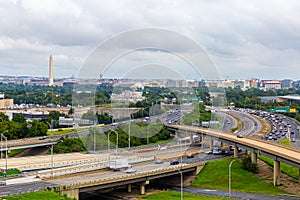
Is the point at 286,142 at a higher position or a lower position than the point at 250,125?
lower

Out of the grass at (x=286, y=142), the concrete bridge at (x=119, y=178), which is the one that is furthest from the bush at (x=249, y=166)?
the grass at (x=286, y=142)

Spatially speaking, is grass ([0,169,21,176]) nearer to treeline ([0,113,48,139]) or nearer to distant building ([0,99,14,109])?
treeline ([0,113,48,139])

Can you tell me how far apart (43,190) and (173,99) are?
44.6 m

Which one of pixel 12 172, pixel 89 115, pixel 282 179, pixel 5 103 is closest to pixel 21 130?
pixel 89 115

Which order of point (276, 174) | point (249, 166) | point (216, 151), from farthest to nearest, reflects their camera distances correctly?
point (216, 151), point (249, 166), point (276, 174)

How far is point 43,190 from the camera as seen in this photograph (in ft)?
73.5

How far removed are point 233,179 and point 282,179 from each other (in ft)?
10.9

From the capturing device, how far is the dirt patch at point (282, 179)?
92.3ft

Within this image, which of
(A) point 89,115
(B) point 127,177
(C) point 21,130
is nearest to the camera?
(B) point 127,177

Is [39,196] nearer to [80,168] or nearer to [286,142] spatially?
[80,168]

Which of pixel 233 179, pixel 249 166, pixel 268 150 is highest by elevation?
pixel 268 150

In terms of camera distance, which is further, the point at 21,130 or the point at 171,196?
the point at 21,130

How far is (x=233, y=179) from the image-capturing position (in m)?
31.0

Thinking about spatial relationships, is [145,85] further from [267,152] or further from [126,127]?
[267,152]
